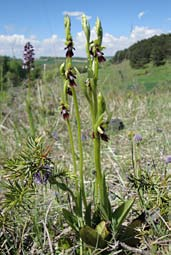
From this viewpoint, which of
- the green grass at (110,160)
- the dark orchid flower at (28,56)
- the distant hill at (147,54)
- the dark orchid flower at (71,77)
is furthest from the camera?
the distant hill at (147,54)

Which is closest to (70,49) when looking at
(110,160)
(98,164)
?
(98,164)

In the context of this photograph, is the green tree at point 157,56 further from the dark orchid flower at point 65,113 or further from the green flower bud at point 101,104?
the green flower bud at point 101,104

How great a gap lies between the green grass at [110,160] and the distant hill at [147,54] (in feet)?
0.40

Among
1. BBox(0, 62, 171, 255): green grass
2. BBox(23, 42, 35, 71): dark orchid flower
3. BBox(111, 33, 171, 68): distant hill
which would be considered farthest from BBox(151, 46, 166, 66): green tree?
BBox(23, 42, 35, 71): dark orchid flower

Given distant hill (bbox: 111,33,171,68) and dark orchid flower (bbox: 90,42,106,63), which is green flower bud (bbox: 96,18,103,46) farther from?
distant hill (bbox: 111,33,171,68)

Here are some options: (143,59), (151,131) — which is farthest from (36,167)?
(143,59)

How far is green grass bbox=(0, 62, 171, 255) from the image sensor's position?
Result: 4.27 feet

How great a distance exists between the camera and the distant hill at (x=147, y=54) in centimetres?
517

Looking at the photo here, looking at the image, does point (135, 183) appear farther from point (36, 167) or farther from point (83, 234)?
point (36, 167)

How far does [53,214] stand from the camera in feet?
5.06

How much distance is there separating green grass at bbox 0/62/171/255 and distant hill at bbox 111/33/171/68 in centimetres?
12

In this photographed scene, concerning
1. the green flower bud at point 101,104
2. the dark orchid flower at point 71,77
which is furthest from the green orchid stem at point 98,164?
the dark orchid flower at point 71,77

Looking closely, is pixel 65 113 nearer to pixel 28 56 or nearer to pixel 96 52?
pixel 96 52

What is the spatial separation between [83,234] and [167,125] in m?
1.93
